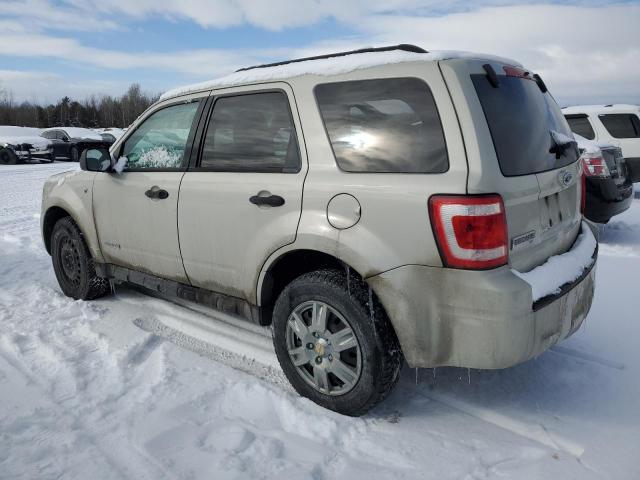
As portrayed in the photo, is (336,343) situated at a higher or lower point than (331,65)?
lower

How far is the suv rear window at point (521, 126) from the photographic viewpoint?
2.37 m

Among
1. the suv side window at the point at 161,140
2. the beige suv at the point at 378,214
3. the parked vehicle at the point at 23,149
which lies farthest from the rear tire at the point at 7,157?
the beige suv at the point at 378,214

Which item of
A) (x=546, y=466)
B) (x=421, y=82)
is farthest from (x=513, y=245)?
(x=546, y=466)

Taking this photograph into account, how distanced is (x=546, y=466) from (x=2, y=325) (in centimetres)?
375

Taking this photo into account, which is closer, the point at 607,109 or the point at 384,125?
the point at 384,125

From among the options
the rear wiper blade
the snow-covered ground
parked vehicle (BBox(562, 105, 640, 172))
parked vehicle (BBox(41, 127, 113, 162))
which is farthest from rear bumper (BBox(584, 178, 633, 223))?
parked vehicle (BBox(41, 127, 113, 162))

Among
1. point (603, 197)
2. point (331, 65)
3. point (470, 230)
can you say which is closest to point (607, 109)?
point (603, 197)

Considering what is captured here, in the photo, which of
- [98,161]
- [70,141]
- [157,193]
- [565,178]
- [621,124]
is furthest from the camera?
[70,141]

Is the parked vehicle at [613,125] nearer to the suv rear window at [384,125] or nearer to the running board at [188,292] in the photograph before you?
the suv rear window at [384,125]

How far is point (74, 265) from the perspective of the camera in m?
4.45

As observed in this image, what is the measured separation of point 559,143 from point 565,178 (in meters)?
0.20

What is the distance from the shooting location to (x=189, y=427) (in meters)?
2.59

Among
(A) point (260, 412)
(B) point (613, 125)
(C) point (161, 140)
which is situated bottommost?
(A) point (260, 412)

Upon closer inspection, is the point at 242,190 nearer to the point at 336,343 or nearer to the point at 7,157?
the point at 336,343
